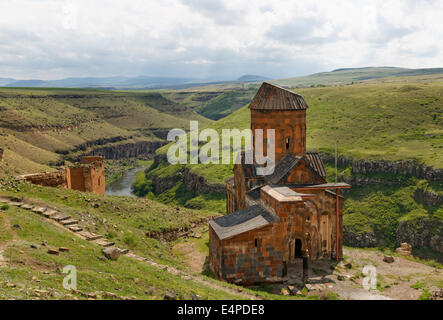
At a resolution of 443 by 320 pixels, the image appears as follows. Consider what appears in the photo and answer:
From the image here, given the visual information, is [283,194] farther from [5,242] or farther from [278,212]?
[5,242]

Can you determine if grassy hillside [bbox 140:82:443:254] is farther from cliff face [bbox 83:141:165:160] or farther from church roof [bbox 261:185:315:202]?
cliff face [bbox 83:141:165:160]

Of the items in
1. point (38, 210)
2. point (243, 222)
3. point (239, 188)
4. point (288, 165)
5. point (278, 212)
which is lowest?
point (243, 222)

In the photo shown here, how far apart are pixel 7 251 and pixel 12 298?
4.46 metres

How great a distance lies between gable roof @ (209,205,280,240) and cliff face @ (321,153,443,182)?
26124mm

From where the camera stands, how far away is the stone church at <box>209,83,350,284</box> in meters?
19.3

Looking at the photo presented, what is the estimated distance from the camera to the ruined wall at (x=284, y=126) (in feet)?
85.1

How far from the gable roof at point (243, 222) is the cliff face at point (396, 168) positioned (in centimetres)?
2612

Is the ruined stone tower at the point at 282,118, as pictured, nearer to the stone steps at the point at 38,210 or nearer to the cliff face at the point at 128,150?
the stone steps at the point at 38,210

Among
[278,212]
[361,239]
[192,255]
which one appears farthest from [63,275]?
[361,239]

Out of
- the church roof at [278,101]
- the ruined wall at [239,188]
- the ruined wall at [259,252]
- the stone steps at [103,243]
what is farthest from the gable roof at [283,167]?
the stone steps at [103,243]

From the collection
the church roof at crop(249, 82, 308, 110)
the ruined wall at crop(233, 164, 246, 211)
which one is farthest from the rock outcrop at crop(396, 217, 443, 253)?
the church roof at crop(249, 82, 308, 110)

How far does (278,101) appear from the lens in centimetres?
2584

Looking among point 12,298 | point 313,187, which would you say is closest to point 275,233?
point 313,187

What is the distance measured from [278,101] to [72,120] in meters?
95.6
